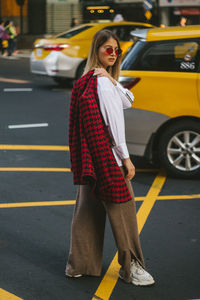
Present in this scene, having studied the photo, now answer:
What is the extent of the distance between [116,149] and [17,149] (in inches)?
205

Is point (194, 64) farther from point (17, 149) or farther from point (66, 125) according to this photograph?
point (66, 125)

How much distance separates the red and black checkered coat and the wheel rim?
11.2ft

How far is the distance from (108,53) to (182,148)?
3523mm

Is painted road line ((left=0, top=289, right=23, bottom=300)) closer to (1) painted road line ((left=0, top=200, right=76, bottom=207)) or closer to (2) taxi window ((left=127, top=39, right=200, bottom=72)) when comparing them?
(1) painted road line ((left=0, top=200, right=76, bottom=207))

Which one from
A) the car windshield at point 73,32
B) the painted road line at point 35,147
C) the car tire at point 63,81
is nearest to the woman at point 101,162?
the painted road line at point 35,147

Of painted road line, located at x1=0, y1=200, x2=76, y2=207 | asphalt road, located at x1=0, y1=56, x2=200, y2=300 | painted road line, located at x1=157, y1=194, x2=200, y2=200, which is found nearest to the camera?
asphalt road, located at x1=0, y1=56, x2=200, y2=300

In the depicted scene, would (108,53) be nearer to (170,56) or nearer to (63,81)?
(170,56)

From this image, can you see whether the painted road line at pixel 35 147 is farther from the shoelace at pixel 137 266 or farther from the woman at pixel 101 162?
the shoelace at pixel 137 266

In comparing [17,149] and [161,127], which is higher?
[161,127]

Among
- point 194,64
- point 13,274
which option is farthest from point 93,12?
point 13,274

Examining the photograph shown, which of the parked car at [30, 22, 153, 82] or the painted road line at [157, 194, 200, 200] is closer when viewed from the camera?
the painted road line at [157, 194, 200, 200]

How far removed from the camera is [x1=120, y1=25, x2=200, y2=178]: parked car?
736 cm

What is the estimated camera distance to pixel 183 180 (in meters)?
7.58

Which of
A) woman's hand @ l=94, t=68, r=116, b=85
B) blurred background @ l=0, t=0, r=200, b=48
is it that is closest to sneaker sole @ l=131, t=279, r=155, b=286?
A: woman's hand @ l=94, t=68, r=116, b=85
